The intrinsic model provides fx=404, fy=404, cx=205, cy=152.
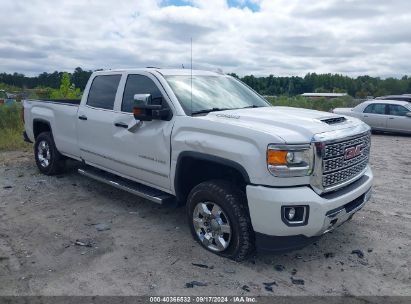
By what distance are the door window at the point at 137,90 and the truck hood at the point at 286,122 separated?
79 centimetres

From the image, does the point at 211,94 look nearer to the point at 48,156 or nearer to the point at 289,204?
the point at 289,204

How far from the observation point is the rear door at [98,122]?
546 cm

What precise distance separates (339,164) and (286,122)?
650 mm

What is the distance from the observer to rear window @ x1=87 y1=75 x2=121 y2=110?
5.55m

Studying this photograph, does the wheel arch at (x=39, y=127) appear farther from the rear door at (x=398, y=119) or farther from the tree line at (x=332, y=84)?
the tree line at (x=332, y=84)

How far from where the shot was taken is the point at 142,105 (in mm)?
4352

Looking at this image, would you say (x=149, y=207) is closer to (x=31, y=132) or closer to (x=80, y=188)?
(x=80, y=188)

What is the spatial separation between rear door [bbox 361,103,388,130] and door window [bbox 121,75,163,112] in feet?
40.1

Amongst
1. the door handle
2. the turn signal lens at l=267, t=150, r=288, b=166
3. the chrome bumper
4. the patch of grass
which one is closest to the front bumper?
the chrome bumper

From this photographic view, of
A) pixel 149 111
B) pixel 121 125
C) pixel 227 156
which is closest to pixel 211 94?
pixel 149 111

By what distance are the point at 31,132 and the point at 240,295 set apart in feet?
18.8

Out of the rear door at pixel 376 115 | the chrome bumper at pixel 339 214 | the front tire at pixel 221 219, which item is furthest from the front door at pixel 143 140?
the rear door at pixel 376 115

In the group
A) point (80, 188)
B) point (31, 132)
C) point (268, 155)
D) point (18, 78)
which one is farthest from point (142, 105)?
point (18, 78)

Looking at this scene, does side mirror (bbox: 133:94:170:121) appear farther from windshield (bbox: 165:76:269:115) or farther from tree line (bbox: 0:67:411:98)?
tree line (bbox: 0:67:411:98)
